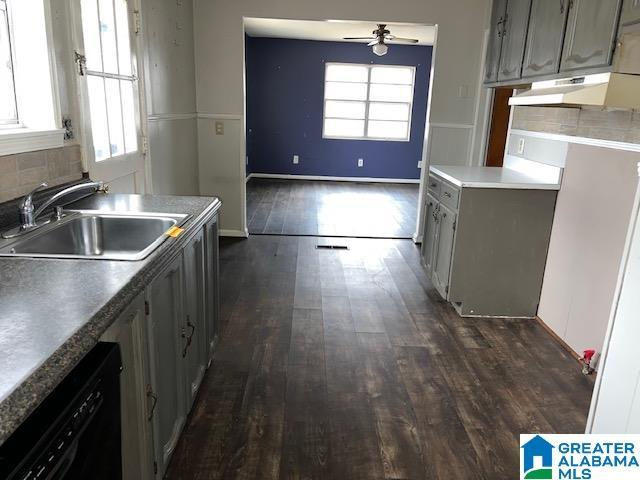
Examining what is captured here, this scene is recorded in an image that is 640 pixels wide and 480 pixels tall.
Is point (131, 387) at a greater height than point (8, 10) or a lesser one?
lesser

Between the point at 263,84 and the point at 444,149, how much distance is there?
15.8ft

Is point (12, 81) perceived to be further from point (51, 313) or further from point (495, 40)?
point (495, 40)

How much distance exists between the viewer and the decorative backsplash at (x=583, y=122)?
7.89ft

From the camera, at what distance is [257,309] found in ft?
10.7

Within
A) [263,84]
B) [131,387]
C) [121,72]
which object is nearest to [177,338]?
[131,387]

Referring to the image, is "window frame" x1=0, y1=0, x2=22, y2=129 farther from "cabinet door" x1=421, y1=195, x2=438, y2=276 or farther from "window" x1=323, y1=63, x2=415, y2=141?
"window" x1=323, y1=63, x2=415, y2=141

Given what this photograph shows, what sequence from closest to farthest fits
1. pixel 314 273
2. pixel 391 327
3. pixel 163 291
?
1. pixel 163 291
2. pixel 391 327
3. pixel 314 273

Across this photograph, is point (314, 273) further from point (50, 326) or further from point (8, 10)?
point (50, 326)

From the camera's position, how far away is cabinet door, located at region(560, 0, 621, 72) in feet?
7.32

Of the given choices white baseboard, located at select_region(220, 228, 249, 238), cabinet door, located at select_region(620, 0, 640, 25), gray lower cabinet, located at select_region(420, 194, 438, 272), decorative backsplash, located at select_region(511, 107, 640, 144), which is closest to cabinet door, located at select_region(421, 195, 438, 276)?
gray lower cabinet, located at select_region(420, 194, 438, 272)

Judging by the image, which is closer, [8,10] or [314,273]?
[8,10]

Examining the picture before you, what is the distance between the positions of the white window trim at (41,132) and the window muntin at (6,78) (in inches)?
0.7

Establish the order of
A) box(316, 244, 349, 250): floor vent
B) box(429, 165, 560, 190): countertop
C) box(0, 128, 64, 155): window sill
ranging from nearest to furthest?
box(0, 128, 64, 155): window sill < box(429, 165, 560, 190): countertop < box(316, 244, 349, 250): floor vent

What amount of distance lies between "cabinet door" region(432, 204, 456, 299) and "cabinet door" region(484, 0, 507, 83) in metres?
1.20
